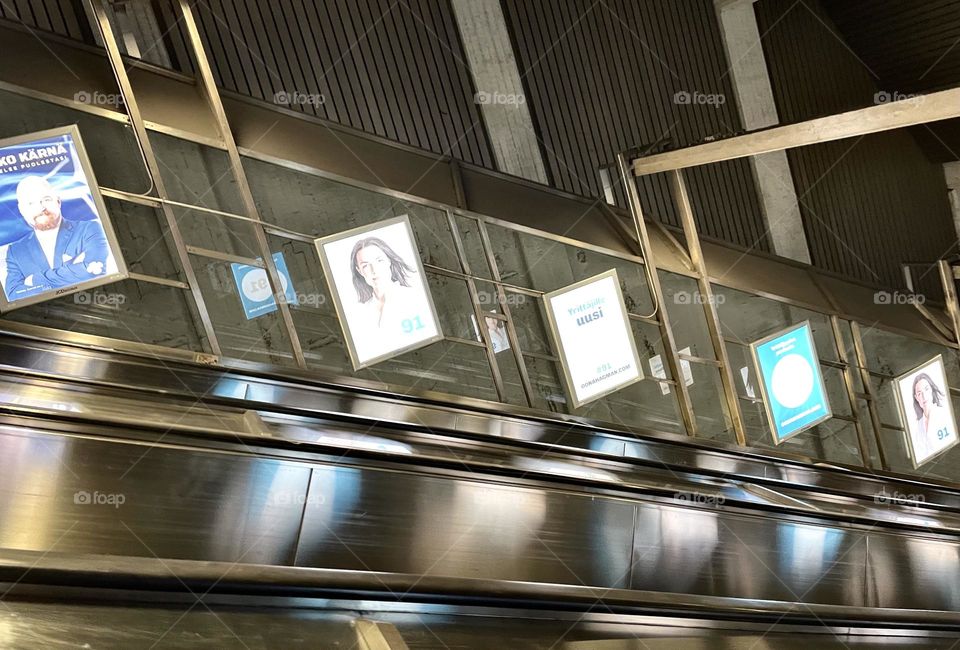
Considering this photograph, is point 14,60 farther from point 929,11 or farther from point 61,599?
point 929,11

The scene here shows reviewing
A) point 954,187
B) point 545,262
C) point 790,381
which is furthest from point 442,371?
point 954,187

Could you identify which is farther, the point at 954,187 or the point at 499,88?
the point at 954,187

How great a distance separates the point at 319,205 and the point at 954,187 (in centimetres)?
872

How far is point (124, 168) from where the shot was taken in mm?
4805

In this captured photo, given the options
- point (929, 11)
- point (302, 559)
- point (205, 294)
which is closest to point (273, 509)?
point (302, 559)

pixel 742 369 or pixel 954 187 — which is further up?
pixel 954 187

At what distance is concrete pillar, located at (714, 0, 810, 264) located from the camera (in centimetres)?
837

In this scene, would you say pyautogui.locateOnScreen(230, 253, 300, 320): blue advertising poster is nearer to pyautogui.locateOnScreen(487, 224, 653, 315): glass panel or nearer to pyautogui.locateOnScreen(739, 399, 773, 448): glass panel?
pyautogui.locateOnScreen(487, 224, 653, 315): glass panel

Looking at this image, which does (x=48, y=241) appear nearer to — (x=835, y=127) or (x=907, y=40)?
(x=835, y=127)

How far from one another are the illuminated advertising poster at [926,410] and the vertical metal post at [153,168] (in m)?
6.61

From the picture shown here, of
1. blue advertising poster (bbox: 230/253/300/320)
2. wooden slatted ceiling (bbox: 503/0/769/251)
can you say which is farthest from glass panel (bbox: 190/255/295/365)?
wooden slatted ceiling (bbox: 503/0/769/251)

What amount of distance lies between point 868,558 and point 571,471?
1.93 metres

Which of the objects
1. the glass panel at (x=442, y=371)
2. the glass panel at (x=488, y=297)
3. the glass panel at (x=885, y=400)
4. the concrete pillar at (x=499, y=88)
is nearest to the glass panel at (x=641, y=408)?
the glass panel at (x=442, y=371)

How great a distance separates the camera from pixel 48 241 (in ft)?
13.6
